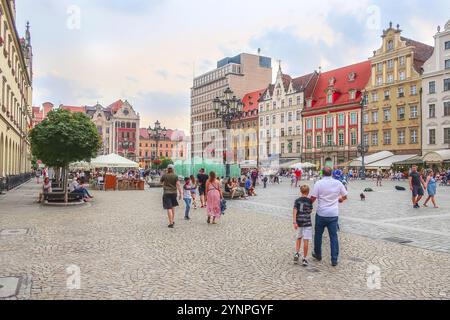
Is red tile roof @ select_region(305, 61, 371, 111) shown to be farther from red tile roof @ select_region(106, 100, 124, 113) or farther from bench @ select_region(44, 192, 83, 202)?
red tile roof @ select_region(106, 100, 124, 113)

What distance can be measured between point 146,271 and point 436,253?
5.93 metres

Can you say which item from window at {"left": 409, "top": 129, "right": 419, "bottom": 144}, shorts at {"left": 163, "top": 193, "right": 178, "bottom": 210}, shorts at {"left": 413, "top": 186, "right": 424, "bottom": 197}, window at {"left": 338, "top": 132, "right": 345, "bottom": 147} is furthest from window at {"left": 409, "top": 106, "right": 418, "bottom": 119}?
shorts at {"left": 163, "top": 193, "right": 178, "bottom": 210}

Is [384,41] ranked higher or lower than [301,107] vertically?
higher

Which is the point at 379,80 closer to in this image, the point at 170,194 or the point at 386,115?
the point at 386,115

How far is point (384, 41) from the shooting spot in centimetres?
5703

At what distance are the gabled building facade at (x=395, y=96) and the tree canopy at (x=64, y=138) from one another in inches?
1827

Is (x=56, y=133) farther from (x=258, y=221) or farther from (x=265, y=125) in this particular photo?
(x=265, y=125)

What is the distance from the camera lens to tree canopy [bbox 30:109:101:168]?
17.8 metres

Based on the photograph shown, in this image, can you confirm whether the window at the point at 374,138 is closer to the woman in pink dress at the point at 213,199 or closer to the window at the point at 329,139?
the window at the point at 329,139

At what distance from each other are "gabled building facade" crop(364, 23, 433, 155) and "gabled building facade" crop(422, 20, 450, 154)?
3.70 feet

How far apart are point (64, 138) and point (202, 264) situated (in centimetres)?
1276
